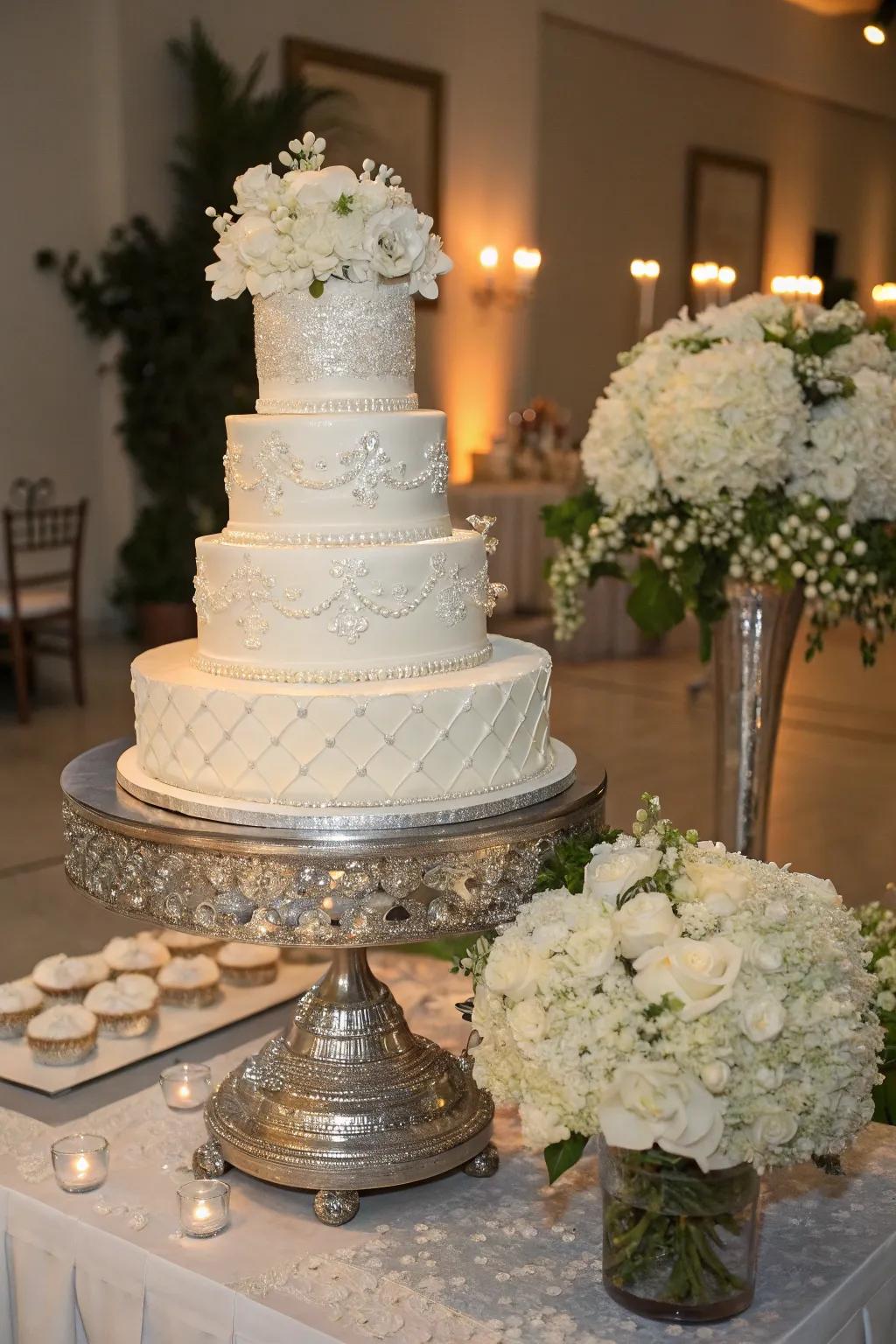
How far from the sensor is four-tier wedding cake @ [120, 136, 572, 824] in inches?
98.5

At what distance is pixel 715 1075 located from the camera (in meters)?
1.94

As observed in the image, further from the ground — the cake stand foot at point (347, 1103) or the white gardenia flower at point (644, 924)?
the white gardenia flower at point (644, 924)

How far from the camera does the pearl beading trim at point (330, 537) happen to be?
2.62m

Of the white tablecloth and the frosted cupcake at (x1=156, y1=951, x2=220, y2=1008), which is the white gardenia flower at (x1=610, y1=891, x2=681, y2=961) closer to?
the white tablecloth

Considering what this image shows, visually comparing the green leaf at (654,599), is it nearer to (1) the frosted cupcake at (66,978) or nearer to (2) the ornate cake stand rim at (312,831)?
(2) the ornate cake stand rim at (312,831)

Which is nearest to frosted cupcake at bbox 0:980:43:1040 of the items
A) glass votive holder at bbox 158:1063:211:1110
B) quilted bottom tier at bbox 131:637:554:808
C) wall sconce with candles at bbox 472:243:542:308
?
glass votive holder at bbox 158:1063:211:1110

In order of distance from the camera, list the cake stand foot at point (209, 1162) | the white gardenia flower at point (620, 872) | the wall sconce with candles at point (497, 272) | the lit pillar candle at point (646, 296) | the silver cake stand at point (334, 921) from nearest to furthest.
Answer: the white gardenia flower at point (620, 872)
the silver cake stand at point (334, 921)
the cake stand foot at point (209, 1162)
the wall sconce with candles at point (497, 272)
the lit pillar candle at point (646, 296)

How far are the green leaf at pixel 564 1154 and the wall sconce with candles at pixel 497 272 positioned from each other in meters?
11.6

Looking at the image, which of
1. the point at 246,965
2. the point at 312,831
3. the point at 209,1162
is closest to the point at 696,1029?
the point at 312,831

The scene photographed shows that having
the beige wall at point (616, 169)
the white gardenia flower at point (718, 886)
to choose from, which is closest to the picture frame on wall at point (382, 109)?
the beige wall at point (616, 169)

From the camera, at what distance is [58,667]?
9602mm

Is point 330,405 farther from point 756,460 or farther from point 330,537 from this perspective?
point 756,460

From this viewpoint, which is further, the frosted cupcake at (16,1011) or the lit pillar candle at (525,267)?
the lit pillar candle at (525,267)

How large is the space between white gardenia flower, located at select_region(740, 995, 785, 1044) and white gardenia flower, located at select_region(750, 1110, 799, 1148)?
99 millimetres
